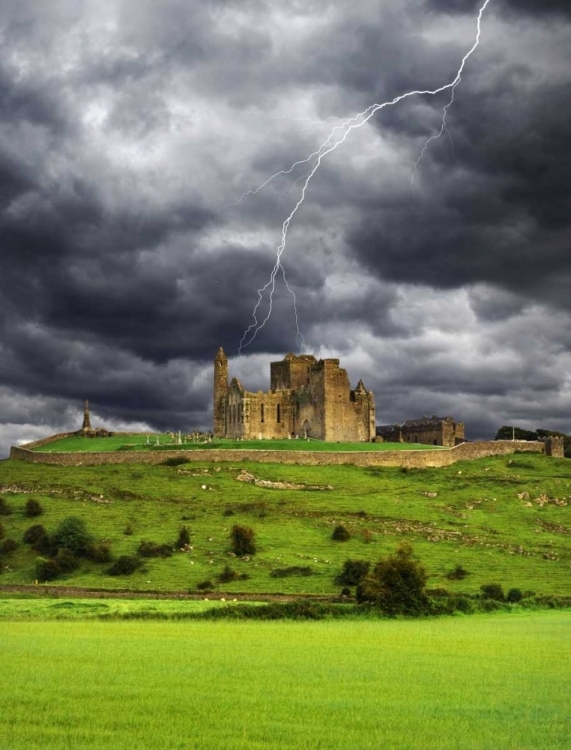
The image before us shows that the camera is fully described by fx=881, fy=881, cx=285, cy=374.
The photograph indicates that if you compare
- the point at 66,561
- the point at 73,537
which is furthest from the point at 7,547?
the point at 66,561

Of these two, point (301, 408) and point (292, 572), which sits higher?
point (301, 408)

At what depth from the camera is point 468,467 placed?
111 meters

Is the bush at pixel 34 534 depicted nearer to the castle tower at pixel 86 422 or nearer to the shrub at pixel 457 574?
the shrub at pixel 457 574

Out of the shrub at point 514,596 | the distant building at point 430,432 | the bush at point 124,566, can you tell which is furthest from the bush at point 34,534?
the distant building at point 430,432

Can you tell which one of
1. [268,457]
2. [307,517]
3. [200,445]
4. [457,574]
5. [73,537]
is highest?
[200,445]

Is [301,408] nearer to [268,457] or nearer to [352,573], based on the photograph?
[268,457]

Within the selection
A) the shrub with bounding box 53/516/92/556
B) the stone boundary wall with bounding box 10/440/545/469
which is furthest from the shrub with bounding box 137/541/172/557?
the stone boundary wall with bounding box 10/440/545/469

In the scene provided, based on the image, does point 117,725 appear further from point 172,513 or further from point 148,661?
point 172,513

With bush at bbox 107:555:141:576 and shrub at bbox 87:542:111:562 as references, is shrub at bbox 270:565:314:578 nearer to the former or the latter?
bush at bbox 107:555:141:576

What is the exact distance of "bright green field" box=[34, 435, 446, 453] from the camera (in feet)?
371

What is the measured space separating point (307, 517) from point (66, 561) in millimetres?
25406

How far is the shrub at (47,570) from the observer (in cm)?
6319

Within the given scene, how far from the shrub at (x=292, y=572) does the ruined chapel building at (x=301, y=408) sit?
6258 centimetres

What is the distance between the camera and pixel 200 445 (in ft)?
376
